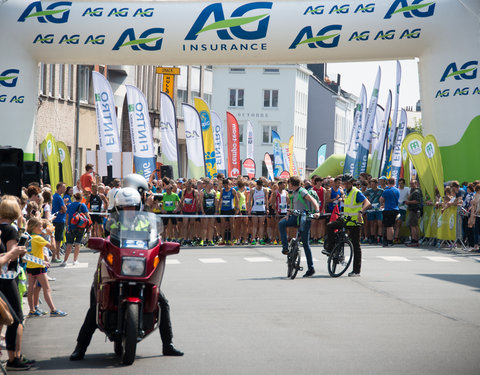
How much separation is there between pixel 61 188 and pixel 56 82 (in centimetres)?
2711

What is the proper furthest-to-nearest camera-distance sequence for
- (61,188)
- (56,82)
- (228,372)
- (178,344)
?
1. (56,82)
2. (61,188)
3. (178,344)
4. (228,372)

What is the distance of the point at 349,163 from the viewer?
40812 millimetres

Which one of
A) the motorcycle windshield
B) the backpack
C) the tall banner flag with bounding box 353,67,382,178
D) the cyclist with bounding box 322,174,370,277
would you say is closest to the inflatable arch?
the backpack

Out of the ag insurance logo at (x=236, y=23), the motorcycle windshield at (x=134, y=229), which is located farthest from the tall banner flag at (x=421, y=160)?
the motorcycle windshield at (x=134, y=229)

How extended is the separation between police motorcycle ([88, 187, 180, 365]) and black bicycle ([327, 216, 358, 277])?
349 inches

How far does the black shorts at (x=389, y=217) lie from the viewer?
26.1 meters

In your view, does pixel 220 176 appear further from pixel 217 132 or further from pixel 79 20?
pixel 217 132

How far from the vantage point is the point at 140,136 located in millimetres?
30188

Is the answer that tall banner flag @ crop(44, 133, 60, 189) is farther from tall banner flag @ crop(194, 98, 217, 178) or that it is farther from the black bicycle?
the black bicycle

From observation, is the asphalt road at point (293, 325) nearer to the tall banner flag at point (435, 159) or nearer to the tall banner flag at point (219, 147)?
the tall banner flag at point (435, 159)

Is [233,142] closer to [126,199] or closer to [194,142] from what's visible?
[194,142]

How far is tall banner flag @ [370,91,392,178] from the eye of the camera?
38647mm

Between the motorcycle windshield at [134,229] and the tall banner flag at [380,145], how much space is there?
100 ft

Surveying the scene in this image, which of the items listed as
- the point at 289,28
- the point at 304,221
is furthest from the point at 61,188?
the point at 289,28
